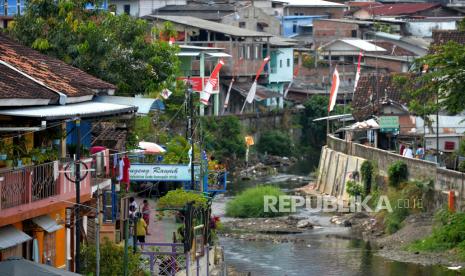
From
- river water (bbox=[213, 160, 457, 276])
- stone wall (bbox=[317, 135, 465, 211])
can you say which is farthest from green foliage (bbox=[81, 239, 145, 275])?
stone wall (bbox=[317, 135, 465, 211])

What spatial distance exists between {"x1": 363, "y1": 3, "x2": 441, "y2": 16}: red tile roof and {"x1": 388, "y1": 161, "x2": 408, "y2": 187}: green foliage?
5014 cm

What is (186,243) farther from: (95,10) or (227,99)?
(227,99)

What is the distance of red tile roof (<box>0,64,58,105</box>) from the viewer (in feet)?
72.3

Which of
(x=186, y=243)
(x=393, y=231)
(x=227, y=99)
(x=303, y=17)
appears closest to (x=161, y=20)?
(x=227, y=99)

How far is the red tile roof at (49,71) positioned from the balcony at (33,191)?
5.02 feet

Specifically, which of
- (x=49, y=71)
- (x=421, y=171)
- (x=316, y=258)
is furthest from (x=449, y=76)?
(x=49, y=71)

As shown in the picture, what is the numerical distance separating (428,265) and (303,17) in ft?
188

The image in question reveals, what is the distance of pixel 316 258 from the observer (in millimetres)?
40938

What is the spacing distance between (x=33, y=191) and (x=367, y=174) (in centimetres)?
2955

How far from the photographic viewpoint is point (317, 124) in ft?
254

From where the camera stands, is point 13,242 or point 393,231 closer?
point 13,242

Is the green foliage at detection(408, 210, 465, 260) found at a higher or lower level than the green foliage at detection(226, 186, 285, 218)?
higher

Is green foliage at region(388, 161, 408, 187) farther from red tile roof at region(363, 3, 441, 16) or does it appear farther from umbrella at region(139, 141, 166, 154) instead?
red tile roof at region(363, 3, 441, 16)

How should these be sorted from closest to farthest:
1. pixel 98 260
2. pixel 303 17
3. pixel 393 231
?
pixel 98 260 < pixel 393 231 < pixel 303 17
